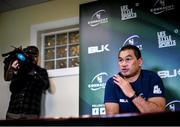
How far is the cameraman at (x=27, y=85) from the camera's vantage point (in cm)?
356

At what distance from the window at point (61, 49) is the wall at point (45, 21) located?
0.82 ft

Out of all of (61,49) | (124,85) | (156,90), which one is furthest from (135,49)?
(61,49)

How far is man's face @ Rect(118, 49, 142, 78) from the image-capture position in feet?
10.1

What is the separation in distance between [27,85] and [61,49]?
843 mm

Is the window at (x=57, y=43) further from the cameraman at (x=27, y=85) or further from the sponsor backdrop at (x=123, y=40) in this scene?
the sponsor backdrop at (x=123, y=40)

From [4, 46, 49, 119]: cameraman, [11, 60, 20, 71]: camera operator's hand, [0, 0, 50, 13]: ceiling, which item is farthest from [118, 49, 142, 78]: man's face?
[0, 0, 50, 13]: ceiling

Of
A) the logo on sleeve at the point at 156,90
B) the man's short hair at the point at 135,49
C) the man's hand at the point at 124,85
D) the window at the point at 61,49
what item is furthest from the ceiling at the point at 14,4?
the logo on sleeve at the point at 156,90

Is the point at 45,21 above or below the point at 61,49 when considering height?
above

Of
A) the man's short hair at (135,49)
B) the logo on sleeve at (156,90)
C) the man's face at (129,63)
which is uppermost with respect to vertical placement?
the man's short hair at (135,49)

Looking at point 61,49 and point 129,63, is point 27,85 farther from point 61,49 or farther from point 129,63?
point 129,63

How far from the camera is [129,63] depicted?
3102 mm

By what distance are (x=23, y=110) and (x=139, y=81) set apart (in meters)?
1.54

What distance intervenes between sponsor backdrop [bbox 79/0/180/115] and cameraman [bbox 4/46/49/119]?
2.32 ft

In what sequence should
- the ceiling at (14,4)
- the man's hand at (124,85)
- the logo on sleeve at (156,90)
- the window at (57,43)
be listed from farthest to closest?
the ceiling at (14,4), the window at (57,43), the man's hand at (124,85), the logo on sleeve at (156,90)
